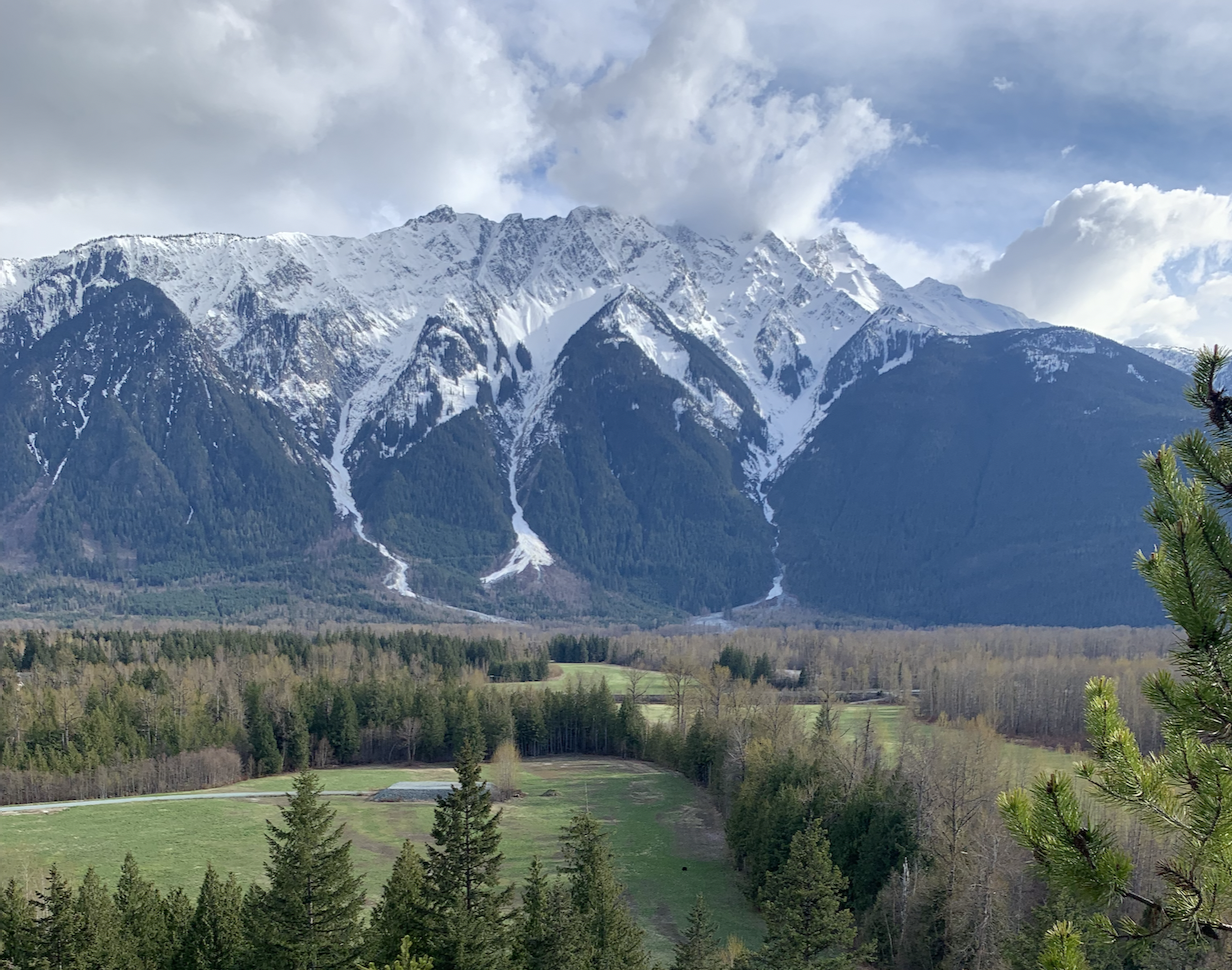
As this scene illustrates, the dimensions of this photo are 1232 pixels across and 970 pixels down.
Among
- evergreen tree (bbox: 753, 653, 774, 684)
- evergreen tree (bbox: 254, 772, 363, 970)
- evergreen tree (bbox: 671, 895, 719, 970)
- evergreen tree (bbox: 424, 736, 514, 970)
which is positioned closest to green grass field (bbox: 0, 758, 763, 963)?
evergreen tree (bbox: 671, 895, 719, 970)

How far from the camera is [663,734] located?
375 ft

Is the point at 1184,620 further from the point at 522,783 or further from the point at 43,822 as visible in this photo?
the point at 522,783

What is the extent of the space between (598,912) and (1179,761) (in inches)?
1340

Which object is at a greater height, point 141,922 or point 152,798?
point 141,922

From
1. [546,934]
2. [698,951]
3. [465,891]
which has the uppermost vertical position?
[465,891]

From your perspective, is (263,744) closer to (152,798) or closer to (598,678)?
(152,798)

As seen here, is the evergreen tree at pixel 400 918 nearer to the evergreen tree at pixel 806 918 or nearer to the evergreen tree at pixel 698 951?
the evergreen tree at pixel 698 951

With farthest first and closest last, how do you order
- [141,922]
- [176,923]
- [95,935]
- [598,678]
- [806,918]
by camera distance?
[598,678]
[806,918]
[176,923]
[141,922]
[95,935]

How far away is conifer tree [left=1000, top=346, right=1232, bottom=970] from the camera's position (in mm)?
8188

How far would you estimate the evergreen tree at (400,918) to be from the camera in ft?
98.5

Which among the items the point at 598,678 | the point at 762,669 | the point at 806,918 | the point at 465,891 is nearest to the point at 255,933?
the point at 465,891

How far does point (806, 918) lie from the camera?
39.8 m

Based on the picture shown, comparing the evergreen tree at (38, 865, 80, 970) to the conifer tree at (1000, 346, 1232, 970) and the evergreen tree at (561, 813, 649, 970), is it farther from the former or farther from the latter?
the conifer tree at (1000, 346, 1232, 970)

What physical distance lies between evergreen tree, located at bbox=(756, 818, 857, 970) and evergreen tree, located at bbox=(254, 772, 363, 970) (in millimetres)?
17584
